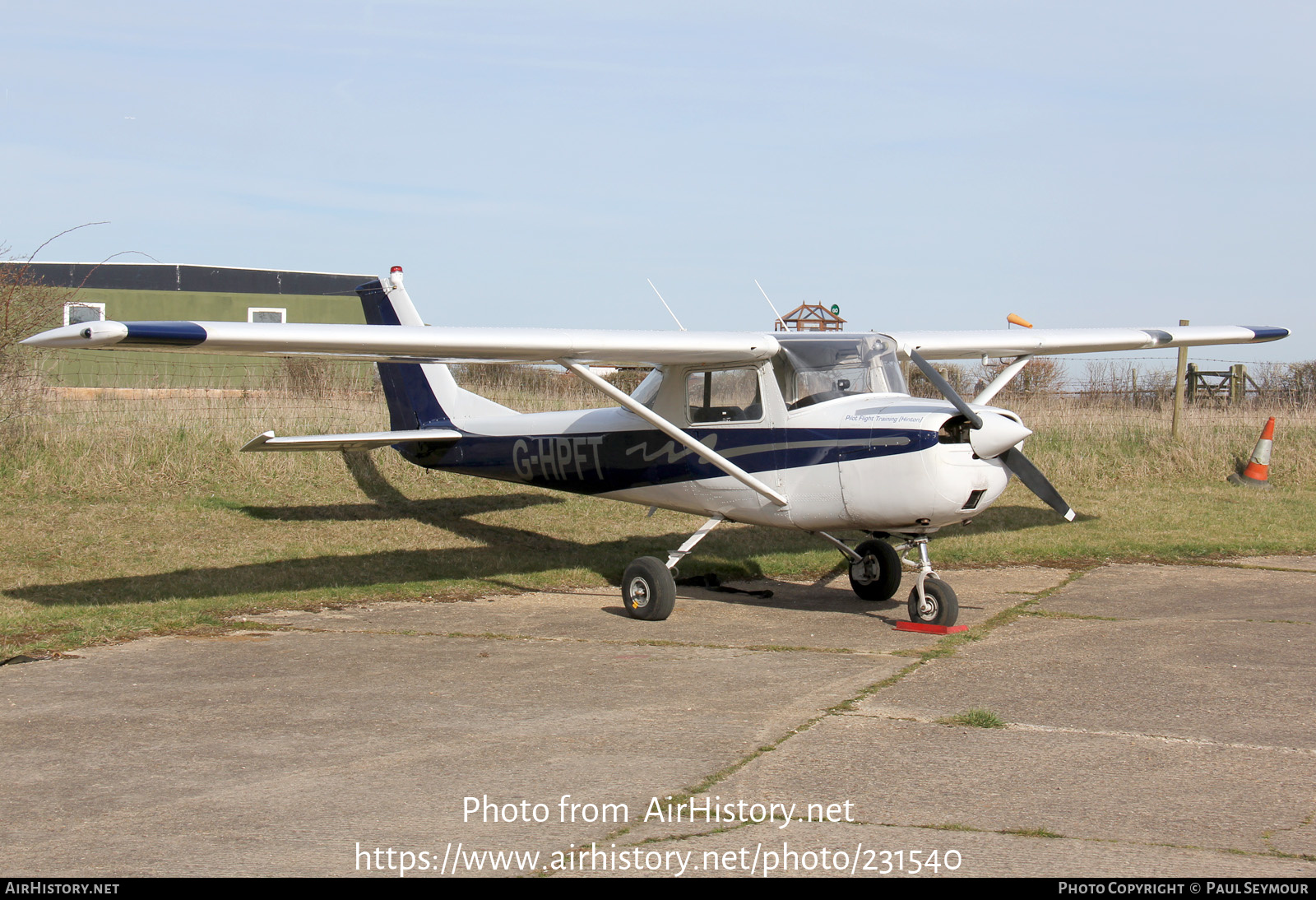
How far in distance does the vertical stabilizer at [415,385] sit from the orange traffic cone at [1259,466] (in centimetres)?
1086

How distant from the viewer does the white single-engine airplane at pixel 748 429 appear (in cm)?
789

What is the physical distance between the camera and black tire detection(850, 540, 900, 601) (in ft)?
31.7

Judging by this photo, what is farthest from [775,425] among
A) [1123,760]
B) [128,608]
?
[128,608]

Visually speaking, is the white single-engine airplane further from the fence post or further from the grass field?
the fence post

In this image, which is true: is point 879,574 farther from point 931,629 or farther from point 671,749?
point 671,749

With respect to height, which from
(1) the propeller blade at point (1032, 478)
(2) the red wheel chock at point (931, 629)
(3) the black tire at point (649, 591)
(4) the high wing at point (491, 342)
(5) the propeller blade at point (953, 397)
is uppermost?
(4) the high wing at point (491, 342)

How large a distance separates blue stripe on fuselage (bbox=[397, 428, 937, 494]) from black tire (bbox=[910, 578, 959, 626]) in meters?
1.06

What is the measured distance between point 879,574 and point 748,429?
69.2 inches

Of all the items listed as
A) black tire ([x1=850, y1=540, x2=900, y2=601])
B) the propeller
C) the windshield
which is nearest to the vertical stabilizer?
the windshield

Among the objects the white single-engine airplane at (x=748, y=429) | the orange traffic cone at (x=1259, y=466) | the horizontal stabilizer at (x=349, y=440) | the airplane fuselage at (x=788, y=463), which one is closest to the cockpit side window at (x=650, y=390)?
the white single-engine airplane at (x=748, y=429)

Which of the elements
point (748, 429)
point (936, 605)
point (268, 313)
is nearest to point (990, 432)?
point (936, 605)

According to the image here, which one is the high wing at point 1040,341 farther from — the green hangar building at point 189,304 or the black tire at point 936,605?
the green hangar building at point 189,304

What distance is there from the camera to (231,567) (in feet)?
35.6

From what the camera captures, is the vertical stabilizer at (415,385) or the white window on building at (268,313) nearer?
the vertical stabilizer at (415,385)
